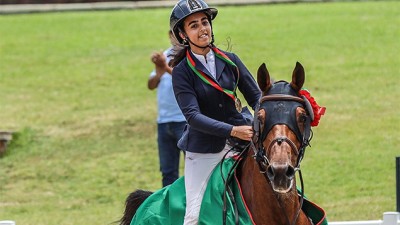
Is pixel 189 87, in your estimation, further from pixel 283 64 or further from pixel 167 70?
pixel 283 64

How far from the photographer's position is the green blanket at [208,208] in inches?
257

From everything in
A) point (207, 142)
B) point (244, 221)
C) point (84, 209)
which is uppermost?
point (207, 142)

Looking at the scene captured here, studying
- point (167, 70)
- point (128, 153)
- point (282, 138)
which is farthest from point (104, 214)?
point (282, 138)

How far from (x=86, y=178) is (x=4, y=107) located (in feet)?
16.5

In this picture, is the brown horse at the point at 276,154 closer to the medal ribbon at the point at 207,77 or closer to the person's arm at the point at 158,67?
the medal ribbon at the point at 207,77

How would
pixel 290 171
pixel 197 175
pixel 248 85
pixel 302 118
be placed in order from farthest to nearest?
pixel 248 85
pixel 197 175
pixel 302 118
pixel 290 171

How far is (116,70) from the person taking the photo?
22266mm

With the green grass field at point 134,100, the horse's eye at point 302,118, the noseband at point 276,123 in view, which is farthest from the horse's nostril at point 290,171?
the green grass field at point 134,100

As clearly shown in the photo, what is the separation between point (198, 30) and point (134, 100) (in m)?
12.9

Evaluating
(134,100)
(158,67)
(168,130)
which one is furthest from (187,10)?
(134,100)

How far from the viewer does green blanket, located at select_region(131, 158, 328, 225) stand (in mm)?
6523

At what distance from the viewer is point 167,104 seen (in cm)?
1153

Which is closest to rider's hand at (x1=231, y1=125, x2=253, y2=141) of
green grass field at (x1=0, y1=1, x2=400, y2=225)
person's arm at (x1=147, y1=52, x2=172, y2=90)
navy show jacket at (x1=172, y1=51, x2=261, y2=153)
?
navy show jacket at (x1=172, y1=51, x2=261, y2=153)

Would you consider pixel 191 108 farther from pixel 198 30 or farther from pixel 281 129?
pixel 281 129
